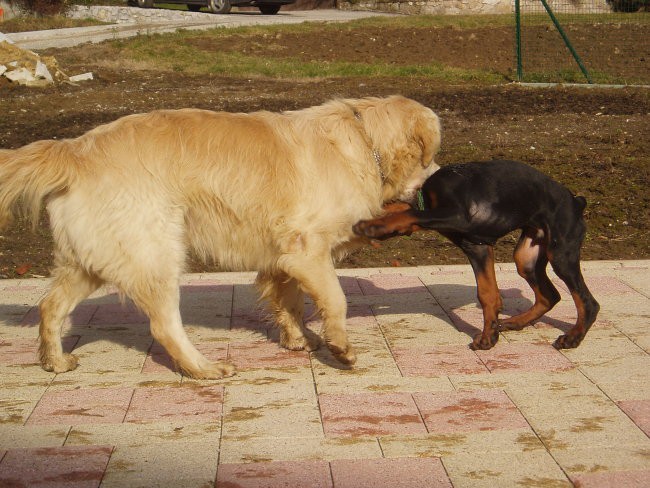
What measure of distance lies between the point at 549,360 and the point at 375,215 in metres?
1.39

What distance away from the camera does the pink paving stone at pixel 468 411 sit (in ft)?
16.0

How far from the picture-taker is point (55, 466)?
174 inches

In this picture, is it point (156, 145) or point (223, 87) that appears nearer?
point (156, 145)

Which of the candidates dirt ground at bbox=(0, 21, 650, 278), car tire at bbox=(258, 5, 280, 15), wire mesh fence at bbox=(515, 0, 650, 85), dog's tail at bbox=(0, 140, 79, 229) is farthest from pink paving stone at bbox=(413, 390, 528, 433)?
car tire at bbox=(258, 5, 280, 15)

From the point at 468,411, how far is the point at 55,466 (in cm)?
211

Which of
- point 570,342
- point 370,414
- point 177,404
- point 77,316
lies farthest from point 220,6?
point 370,414

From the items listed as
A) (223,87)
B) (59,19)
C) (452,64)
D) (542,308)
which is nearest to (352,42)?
(452,64)

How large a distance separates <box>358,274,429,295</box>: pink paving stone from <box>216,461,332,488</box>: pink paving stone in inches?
130

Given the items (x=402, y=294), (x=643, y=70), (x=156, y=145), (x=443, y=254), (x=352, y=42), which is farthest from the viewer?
(x=352, y=42)

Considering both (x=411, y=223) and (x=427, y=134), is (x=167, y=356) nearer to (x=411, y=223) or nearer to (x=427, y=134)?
(x=411, y=223)

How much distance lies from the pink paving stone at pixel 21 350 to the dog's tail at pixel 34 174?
42.6 inches

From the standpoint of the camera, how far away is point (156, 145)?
218 inches

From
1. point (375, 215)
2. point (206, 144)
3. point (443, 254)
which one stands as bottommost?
point (443, 254)

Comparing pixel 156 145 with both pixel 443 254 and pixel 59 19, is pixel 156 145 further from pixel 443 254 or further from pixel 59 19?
pixel 59 19
